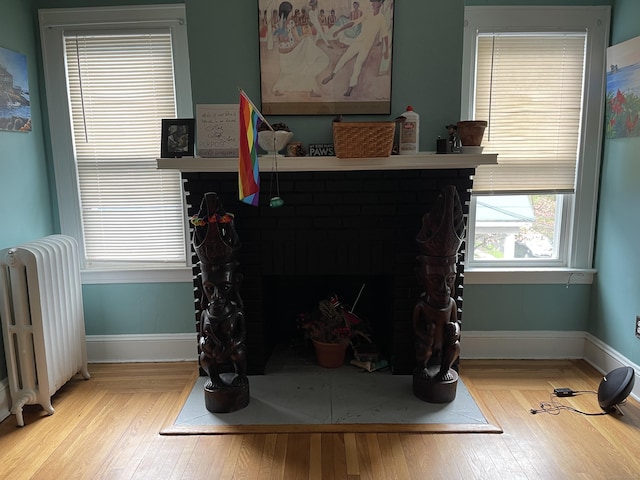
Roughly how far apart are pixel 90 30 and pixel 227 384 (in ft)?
7.19

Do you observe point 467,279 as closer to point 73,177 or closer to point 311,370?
A: point 311,370

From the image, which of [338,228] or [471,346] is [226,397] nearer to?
[338,228]

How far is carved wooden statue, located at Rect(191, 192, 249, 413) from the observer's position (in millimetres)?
2166

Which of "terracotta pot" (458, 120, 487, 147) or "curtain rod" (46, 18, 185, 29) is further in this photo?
"curtain rod" (46, 18, 185, 29)

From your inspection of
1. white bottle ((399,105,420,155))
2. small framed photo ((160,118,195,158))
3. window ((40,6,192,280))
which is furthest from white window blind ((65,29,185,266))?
white bottle ((399,105,420,155))

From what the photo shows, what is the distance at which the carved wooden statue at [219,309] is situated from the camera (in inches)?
85.3

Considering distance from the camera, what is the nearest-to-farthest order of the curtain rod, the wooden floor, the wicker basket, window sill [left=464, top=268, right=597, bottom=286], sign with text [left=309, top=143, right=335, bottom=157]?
the wooden floor
the wicker basket
sign with text [left=309, top=143, right=335, bottom=157]
the curtain rod
window sill [left=464, top=268, right=597, bottom=286]

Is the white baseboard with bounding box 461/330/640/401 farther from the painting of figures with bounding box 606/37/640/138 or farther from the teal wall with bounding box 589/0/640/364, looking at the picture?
the painting of figures with bounding box 606/37/640/138

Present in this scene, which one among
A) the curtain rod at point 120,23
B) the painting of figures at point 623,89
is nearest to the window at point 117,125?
the curtain rod at point 120,23

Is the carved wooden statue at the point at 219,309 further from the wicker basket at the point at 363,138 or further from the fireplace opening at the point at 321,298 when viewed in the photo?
the wicker basket at the point at 363,138

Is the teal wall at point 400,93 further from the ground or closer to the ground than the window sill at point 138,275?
further from the ground

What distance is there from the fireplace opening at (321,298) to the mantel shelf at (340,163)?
0.81 m

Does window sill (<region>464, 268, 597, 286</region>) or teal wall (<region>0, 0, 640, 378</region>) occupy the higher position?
teal wall (<region>0, 0, 640, 378</region>)

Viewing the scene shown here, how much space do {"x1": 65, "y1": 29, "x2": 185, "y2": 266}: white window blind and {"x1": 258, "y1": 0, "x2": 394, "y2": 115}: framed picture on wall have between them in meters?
0.70
